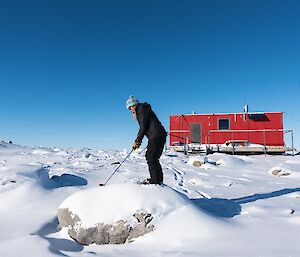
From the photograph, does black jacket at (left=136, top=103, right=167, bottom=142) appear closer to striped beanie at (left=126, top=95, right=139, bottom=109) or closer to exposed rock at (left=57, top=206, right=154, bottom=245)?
striped beanie at (left=126, top=95, right=139, bottom=109)

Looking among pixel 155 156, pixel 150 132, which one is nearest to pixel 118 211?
pixel 155 156

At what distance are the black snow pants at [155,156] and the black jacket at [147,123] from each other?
87mm

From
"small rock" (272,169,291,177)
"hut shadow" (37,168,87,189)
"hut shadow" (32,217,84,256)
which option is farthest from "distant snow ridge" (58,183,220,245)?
"small rock" (272,169,291,177)

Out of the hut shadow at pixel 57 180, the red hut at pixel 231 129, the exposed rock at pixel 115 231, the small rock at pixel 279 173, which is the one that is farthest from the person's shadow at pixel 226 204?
the red hut at pixel 231 129

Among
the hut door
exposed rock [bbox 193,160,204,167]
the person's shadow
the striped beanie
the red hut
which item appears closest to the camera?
the person's shadow

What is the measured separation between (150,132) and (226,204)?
73.1 inches

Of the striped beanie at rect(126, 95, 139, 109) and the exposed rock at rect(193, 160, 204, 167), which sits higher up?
the striped beanie at rect(126, 95, 139, 109)

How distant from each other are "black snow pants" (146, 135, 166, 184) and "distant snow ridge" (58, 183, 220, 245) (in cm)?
61

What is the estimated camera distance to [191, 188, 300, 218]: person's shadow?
4.74 m

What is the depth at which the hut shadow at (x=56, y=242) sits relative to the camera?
3.44 m

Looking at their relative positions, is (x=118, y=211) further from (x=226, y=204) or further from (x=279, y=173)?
(x=279, y=173)

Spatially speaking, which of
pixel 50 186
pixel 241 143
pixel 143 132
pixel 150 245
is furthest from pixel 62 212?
pixel 241 143

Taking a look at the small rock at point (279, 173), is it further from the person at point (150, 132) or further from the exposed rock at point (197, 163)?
the person at point (150, 132)

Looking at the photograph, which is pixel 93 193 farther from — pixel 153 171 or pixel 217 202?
pixel 217 202
